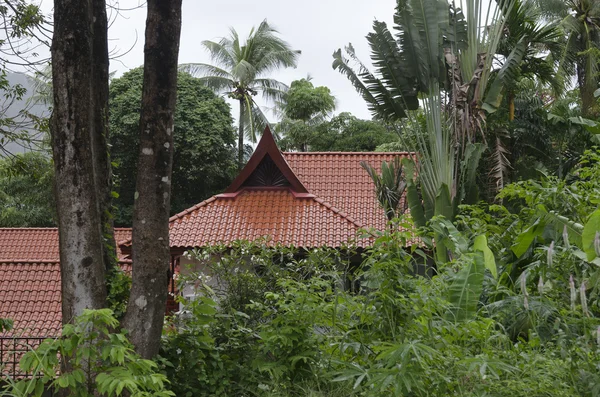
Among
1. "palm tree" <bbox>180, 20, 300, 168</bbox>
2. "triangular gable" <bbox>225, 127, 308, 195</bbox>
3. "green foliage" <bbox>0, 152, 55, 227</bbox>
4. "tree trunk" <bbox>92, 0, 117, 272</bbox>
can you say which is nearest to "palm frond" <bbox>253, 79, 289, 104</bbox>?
"palm tree" <bbox>180, 20, 300, 168</bbox>

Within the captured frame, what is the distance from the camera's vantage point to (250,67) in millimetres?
33312

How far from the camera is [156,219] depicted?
213 inches

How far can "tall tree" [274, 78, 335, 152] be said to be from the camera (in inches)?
1308

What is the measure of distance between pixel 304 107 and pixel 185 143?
813 cm

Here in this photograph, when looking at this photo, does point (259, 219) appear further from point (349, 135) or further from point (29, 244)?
point (349, 135)

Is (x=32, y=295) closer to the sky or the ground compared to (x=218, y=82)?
closer to the ground

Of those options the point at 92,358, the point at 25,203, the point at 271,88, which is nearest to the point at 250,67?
the point at 271,88

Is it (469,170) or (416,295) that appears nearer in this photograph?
(416,295)

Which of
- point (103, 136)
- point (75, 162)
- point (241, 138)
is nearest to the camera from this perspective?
point (75, 162)

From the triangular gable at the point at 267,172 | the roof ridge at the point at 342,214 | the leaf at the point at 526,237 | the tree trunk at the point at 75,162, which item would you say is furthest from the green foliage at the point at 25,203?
the leaf at the point at 526,237

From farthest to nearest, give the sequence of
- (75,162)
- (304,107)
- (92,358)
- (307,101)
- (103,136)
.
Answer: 1. (304,107)
2. (307,101)
3. (103,136)
4. (75,162)
5. (92,358)

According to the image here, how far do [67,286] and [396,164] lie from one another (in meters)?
10.4

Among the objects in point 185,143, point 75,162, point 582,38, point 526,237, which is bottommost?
point 526,237

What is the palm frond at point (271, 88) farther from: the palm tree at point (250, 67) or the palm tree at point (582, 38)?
the palm tree at point (582, 38)
